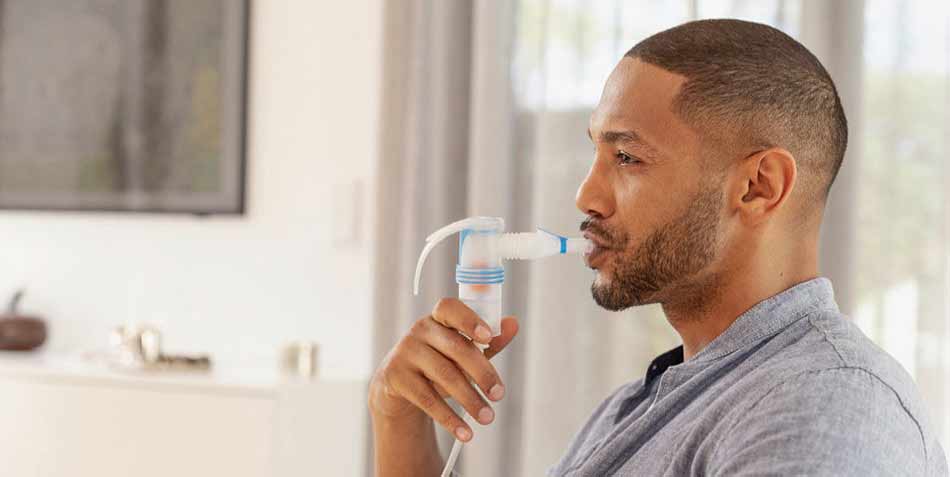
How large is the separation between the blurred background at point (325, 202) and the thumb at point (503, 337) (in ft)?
4.17

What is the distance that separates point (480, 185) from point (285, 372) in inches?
27.1

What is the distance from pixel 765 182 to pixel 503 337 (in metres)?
0.33

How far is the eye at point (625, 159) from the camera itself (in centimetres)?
119

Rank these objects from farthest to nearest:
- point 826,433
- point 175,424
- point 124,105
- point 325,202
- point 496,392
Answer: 1. point 124,105
2. point 325,202
3. point 175,424
4. point 496,392
5. point 826,433

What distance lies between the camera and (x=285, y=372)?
2678mm

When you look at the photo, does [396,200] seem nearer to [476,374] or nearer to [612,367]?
[612,367]

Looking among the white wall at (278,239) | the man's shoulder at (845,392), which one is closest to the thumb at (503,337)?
the man's shoulder at (845,392)

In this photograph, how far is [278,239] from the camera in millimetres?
2908

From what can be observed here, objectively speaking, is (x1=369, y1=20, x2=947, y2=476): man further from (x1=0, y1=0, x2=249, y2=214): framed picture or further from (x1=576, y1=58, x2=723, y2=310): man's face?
(x1=0, y1=0, x2=249, y2=214): framed picture

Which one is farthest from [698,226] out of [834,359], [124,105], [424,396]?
[124,105]

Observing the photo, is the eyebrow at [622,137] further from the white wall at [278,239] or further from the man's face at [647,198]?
the white wall at [278,239]

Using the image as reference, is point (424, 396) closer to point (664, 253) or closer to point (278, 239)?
point (664, 253)

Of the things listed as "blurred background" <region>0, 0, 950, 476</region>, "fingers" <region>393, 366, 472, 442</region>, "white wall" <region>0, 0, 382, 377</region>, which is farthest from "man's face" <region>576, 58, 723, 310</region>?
"white wall" <region>0, 0, 382, 377</region>

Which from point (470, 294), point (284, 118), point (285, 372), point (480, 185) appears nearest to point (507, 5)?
point (480, 185)
